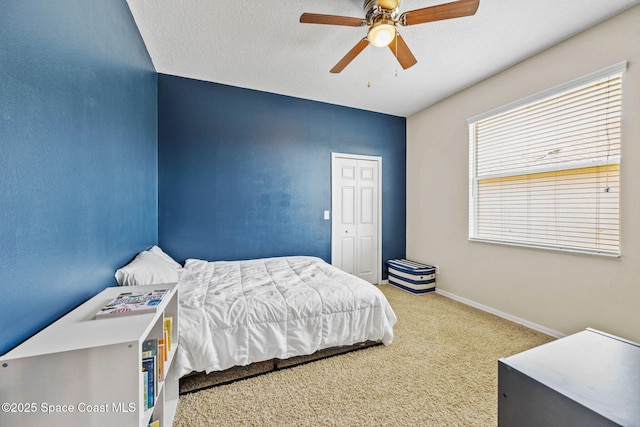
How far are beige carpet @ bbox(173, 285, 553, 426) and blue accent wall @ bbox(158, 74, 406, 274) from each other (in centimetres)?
181

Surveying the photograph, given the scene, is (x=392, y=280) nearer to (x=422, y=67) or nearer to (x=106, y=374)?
(x=422, y=67)

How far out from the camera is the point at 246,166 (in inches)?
131

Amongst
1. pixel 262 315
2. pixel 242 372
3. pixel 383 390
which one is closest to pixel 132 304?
pixel 262 315

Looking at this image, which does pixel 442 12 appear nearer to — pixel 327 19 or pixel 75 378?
pixel 327 19

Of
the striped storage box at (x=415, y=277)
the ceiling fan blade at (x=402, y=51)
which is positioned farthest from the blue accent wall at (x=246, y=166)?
the ceiling fan blade at (x=402, y=51)

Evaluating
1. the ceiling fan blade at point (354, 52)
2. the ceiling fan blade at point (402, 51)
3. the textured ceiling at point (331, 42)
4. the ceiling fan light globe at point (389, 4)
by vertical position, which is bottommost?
the ceiling fan blade at point (402, 51)

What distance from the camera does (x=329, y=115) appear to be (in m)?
3.75

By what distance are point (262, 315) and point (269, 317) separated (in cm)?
5

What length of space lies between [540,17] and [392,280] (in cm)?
333

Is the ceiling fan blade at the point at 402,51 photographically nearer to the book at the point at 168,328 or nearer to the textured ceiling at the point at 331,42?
the textured ceiling at the point at 331,42

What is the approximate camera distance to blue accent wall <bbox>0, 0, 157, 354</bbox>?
796mm

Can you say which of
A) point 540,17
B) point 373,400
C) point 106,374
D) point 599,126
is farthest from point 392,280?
point 106,374

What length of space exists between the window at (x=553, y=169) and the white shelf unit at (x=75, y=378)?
3.18 m

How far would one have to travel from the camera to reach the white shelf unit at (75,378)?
0.73 metres
